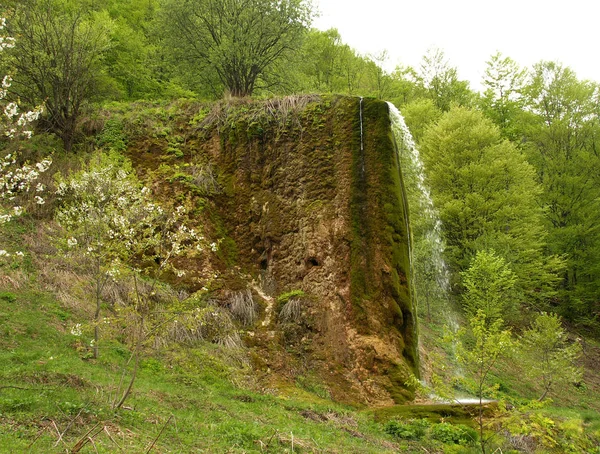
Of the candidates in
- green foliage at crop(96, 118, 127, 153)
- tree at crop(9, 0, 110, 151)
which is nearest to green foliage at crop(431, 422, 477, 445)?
green foliage at crop(96, 118, 127, 153)

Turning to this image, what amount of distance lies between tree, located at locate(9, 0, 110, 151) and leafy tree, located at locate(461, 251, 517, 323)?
54.0ft

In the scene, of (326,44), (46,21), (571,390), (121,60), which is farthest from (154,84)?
(571,390)

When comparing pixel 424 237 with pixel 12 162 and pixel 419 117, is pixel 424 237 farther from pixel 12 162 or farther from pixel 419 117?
pixel 12 162

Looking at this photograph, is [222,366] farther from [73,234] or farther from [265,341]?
[73,234]

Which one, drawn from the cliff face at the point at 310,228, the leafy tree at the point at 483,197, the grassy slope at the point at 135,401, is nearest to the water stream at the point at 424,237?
the leafy tree at the point at 483,197

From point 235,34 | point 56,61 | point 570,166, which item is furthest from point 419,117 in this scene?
point 56,61

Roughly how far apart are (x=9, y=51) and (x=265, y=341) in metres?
12.7

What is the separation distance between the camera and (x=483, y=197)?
23.7 metres

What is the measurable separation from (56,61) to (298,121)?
8.69 meters

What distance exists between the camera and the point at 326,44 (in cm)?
3562

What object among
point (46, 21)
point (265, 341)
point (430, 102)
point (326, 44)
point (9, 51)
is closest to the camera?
point (265, 341)

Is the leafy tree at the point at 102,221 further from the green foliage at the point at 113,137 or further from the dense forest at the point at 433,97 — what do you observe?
the dense forest at the point at 433,97

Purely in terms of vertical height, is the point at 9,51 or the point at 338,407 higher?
the point at 9,51

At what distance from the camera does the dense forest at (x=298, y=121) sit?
1273 cm
